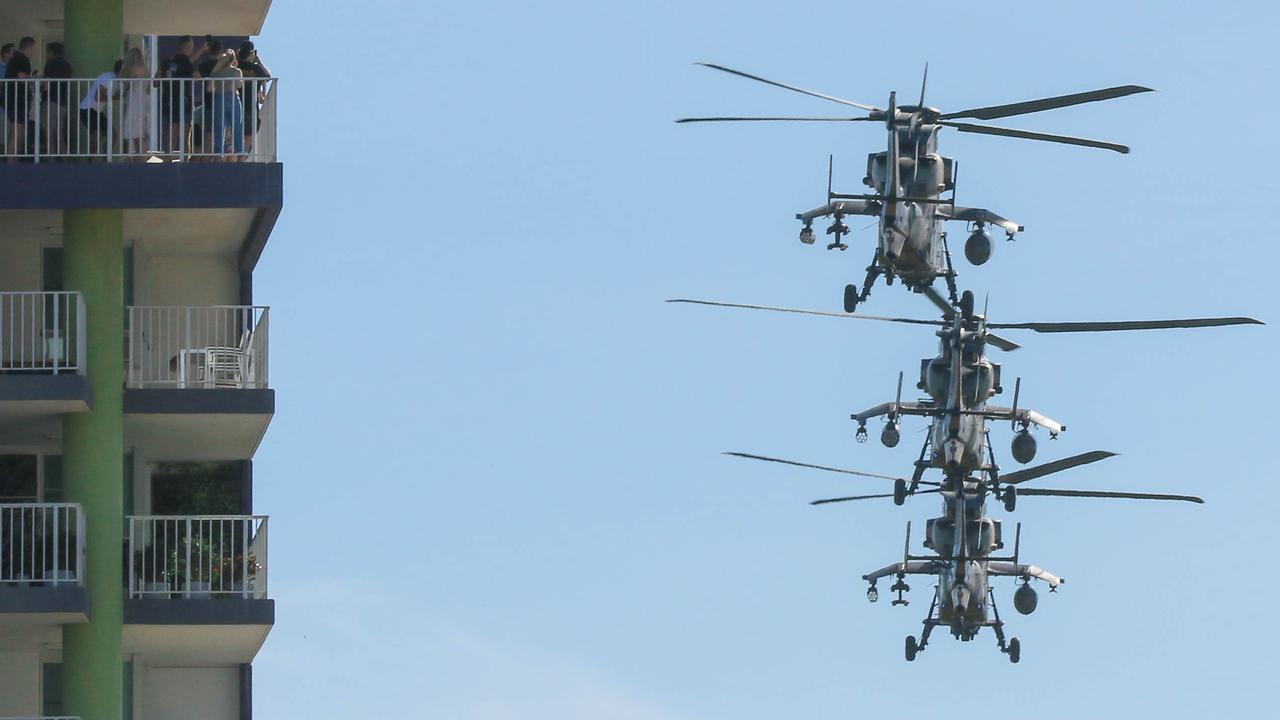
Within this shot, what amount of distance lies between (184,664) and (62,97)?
719 cm

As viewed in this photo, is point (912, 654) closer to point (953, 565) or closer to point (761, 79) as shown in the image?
point (953, 565)

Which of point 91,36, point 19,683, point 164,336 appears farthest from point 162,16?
point 19,683

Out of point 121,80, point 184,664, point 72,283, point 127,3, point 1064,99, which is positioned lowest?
point 184,664

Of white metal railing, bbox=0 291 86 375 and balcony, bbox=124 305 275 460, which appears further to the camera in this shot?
balcony, bbox=124 305 275 460

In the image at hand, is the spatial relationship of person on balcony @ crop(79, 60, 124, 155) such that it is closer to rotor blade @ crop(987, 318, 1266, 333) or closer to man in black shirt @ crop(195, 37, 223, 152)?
man in black shirt @ crop(195, 37, 223, 152)

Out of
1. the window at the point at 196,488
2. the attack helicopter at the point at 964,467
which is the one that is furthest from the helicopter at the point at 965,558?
the window at the point at 196,488

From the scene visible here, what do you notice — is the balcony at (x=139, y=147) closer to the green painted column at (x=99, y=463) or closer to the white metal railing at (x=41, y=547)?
the green painted column at (x=99, y=463)

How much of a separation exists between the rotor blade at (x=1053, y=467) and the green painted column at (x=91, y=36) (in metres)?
21.2

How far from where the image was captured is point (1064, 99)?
40.5m

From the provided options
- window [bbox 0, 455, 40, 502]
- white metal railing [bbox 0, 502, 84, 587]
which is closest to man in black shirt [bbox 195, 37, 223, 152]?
white metal railing [bbox 0, 502, 84, 587]

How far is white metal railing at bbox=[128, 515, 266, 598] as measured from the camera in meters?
26.8

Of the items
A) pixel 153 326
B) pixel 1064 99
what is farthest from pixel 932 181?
pixel 153 326

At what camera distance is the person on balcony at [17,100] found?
26266 mm

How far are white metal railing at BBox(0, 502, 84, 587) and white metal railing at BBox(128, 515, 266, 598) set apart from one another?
653mm
